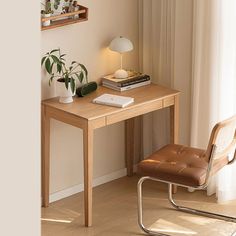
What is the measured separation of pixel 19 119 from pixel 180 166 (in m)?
2.74

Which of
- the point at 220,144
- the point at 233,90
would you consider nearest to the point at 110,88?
the point at 233,90

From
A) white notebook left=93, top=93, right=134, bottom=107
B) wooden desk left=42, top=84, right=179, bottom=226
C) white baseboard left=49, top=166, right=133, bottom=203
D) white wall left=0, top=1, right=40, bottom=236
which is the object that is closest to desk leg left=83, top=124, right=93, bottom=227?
wooden desk left=42, top=84, right=179, bottom=226

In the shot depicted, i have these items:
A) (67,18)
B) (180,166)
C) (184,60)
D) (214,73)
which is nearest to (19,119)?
(180,166)

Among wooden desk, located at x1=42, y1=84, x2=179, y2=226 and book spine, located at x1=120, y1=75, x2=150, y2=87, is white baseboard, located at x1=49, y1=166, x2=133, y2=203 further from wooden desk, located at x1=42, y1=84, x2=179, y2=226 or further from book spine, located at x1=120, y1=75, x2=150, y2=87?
book spine, located at x1=120, y1=75, x2=150, y2=87

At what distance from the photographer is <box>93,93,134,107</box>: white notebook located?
130 inches

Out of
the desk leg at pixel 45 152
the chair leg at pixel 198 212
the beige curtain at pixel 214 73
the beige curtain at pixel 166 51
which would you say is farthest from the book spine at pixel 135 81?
the chair leg at pixel 198 212

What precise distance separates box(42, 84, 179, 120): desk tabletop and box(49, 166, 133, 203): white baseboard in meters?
0.66

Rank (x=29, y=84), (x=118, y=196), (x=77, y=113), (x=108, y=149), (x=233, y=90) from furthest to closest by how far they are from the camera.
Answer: (x=108, y=149)
(x=118, y=196)
(x=233, y=90)
(x=77, y=113)
(x=29, y=84)

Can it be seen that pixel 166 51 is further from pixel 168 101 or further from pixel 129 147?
pixel 129 147

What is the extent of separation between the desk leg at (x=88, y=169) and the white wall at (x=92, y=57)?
0.45 meters

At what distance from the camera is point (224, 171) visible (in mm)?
3600

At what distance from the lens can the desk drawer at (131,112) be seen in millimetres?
3223

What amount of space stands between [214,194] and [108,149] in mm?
787

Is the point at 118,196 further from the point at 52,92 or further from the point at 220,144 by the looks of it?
the point at 220,144
